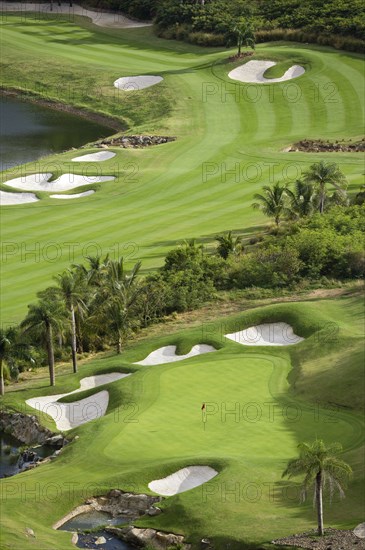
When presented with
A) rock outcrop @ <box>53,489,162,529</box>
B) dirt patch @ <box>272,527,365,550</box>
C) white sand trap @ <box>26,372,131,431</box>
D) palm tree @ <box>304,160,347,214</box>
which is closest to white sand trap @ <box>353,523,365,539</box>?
dirt patch @ <box>272,527,365,550</box>

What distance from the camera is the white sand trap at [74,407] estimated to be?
208 ft

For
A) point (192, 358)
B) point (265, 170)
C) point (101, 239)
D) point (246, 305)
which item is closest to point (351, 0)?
point (265, 170)

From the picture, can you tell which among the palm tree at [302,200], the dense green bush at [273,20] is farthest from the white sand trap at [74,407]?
the dense green bush at [273,20]

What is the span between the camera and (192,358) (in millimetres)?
68438

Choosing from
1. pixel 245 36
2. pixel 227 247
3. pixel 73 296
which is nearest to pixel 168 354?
pixel 73 296

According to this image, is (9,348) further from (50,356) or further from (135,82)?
(135,82)

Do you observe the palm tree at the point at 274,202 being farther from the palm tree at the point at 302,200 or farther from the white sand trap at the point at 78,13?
the white sand trap at the point at 78,13

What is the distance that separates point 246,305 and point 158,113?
51222 mm

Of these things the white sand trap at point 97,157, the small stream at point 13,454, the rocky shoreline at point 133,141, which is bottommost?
the small stream at point 13,454

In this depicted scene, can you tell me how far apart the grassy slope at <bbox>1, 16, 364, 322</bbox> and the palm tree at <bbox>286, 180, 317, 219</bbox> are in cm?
337

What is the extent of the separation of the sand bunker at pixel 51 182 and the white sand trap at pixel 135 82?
2996 centimetres

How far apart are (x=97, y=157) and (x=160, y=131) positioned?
10402 mm

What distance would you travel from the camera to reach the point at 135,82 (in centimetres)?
13488

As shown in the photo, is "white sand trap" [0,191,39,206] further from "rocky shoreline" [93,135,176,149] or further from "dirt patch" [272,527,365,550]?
"dirt patch" [272,527,365,550]
